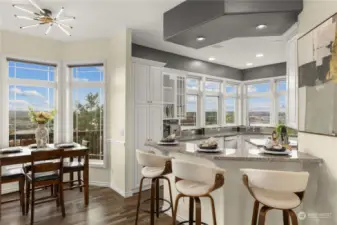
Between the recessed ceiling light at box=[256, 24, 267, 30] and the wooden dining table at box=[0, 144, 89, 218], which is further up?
the recessed ceiling light at box=[256, 24, 267, 30]

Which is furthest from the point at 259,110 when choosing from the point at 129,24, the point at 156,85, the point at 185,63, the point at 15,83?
the point at 15,83

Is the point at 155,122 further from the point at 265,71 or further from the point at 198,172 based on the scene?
the point at 265,71

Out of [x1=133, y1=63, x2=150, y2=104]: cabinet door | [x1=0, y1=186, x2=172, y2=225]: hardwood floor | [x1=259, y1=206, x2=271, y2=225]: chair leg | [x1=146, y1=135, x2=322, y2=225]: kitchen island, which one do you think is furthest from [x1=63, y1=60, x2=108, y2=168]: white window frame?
[x1=259, y1=206, x2=271, y2=225]: chair leg

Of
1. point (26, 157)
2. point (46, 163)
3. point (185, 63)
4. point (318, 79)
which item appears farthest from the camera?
point (185, 63)

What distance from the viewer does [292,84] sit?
108 inches

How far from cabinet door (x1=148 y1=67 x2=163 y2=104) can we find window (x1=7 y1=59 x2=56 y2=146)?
203 centimetres

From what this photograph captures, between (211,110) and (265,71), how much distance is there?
1.97 m

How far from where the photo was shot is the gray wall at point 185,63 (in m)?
4.69

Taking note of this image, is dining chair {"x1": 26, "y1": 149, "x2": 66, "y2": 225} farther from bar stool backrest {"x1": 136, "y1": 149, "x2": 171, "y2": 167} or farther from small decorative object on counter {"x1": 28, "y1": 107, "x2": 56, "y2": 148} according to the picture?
bar stool backrest {"x1": 136, "y1": 149, "x2": 171, "y2": 167}

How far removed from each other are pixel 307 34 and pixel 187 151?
1.76 m

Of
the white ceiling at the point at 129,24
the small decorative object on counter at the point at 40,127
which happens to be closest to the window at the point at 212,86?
the white ceiling at the point at 129,24

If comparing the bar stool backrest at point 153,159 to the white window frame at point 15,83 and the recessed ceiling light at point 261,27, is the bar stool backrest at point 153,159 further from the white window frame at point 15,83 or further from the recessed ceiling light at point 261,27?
the white window frame at point 15,83

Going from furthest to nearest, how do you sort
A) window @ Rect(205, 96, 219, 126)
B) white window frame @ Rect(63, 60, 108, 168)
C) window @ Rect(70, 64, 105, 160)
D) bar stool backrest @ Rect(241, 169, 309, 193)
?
window @ Rect(205, 96, 219, 126) < window @ Rect(70, 64, 105, 160) < white window frame @ Rect(63, 60, 108, 168) < bar stool backrest @ Rect(241, 169, 309, 193)

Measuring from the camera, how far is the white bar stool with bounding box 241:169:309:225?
169 centimetres
